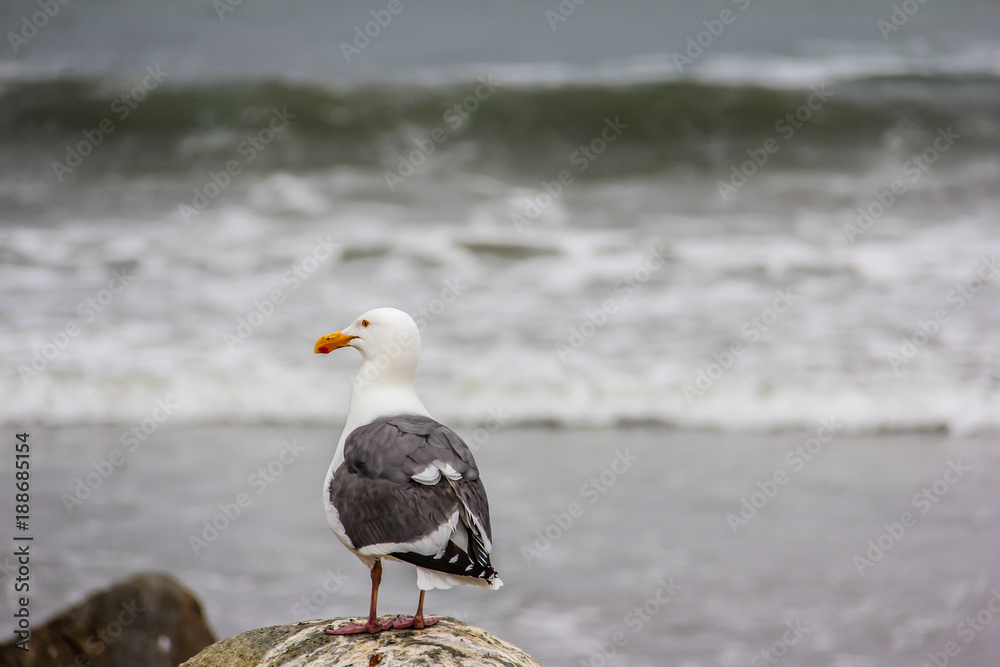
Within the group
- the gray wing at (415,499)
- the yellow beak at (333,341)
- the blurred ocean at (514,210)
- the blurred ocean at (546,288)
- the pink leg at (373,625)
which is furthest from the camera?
the blurred ocean at (514,210)

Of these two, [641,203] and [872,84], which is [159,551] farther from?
[872,84]

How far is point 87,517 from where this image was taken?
6477 millimetres

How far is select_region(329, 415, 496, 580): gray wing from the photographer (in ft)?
10.6

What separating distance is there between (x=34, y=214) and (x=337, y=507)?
33.7ft

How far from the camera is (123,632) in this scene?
15.3 feet

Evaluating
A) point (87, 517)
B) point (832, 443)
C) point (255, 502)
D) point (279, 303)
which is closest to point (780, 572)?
point (832, 443)

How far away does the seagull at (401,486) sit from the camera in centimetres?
325

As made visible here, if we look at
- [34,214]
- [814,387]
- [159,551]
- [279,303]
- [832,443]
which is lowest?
[159,551]

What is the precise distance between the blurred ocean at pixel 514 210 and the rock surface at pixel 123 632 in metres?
3.24

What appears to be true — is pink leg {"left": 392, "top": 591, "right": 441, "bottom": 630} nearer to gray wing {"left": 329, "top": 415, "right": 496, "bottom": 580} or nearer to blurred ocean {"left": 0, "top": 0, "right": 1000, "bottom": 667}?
gray wing {"left": 329, "top": 415, "right": 496, "bottom": 580}

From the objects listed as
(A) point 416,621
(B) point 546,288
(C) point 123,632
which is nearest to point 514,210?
(B) point 546,288

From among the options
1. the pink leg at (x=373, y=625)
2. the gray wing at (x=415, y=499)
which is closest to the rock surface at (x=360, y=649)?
the pink leg at (x=373, y=625)

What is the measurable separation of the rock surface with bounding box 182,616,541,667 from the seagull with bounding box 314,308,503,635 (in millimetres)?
63

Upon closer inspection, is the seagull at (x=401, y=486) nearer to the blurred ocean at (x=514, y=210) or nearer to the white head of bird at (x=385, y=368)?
the white head of bird at (x=385, y=368)
